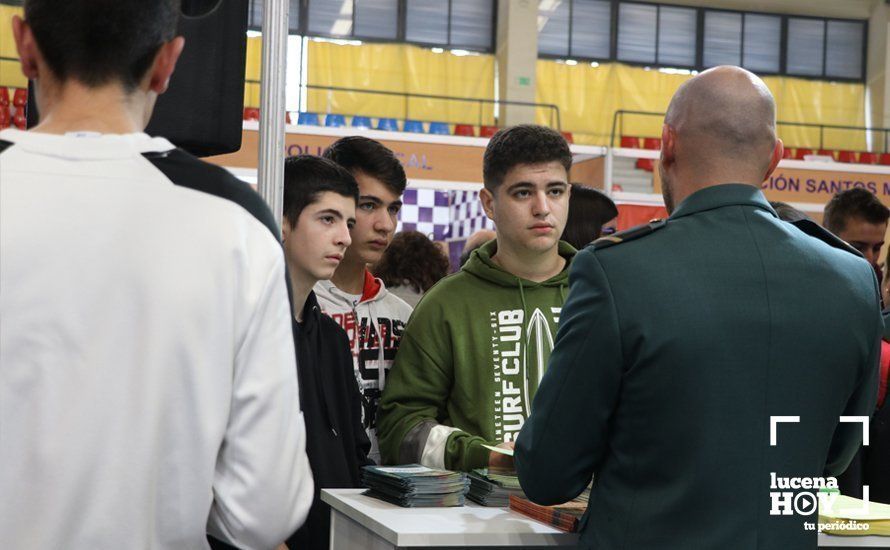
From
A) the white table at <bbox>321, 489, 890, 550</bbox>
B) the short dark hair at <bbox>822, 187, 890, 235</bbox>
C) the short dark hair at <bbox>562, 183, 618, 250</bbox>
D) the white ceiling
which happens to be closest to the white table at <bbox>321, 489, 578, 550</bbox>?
the white table at <bbox>321, 489, 890, 550</bbox>

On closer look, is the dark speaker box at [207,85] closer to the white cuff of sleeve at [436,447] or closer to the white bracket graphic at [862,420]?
the white cuff of sleeve at [436,447]

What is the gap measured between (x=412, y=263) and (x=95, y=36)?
2.95 metres

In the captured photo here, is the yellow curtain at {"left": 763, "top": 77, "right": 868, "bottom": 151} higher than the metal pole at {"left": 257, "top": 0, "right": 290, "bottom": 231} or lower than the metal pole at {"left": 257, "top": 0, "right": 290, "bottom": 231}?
higher

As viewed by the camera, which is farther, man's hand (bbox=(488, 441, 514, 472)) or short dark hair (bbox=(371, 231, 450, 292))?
short dark hair (bbox=(371, 231, 450, 292))

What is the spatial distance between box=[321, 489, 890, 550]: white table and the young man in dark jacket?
23 cm

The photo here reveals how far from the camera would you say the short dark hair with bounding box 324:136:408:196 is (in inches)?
106

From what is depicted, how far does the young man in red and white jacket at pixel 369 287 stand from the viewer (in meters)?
2.48

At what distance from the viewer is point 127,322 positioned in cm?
105

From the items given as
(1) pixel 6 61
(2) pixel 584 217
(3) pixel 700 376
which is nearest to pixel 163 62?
(3) pixel 700 376

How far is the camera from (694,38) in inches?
642

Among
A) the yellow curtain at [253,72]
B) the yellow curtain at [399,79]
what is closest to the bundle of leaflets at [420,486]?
the yellow curtain at [253,72]

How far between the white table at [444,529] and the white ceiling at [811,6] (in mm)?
15810

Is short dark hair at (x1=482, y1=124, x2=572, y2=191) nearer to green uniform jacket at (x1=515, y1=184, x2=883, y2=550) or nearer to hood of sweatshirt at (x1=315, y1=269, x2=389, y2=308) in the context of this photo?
hood of sweatshirt at (x1=315, y1=269, x2=389, y2=308)

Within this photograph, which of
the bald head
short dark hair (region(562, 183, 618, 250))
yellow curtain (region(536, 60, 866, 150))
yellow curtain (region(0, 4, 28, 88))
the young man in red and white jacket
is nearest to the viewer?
the bald head
